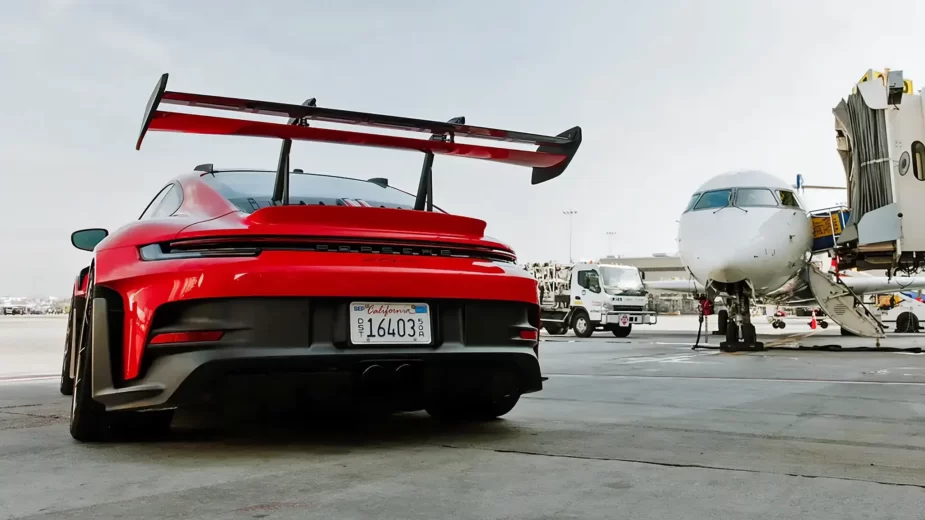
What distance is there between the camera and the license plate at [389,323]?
335 centimetres

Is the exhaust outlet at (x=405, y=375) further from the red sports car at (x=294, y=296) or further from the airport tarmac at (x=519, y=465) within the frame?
the airport tarmac at (x=519, y=465)

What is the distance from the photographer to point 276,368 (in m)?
3.18

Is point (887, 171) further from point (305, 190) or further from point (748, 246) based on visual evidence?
point (305, 190)

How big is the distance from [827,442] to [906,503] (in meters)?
1.39

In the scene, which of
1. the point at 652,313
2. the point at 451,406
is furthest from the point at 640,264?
the point at 451,406

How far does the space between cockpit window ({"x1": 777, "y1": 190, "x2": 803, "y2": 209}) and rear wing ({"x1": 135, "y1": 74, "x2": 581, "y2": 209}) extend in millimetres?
10603

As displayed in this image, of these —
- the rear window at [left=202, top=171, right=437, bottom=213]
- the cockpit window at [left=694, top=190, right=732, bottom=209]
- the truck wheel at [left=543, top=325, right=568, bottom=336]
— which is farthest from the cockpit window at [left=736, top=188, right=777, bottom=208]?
the truck wheel at [left=543, top=325, right=568, bottom=336]

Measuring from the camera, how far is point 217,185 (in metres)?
3.78

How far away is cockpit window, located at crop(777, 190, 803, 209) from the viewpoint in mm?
13633

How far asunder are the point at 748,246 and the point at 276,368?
11.0m

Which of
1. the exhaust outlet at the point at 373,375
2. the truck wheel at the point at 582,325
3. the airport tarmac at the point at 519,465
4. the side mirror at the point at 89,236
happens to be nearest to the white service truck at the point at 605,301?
the truck wheel at the point at 582,325

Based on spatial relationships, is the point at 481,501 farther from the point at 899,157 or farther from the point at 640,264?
the point at 640,264

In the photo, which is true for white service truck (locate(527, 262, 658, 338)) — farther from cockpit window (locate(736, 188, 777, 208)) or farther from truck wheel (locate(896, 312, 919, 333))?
cockpit window (locate(736, 188, 777, 208))

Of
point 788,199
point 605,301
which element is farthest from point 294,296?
point 605,301
